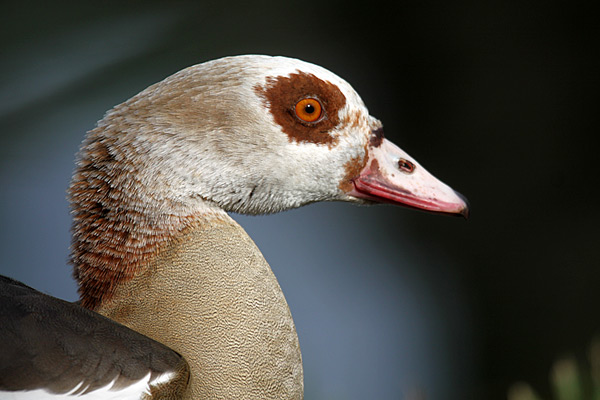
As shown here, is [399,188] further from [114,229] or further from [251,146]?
[114,229]

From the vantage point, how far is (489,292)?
356cm

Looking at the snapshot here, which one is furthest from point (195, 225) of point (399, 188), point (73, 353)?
point (399, 188)

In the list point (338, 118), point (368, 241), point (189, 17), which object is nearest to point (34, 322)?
point (338, 118)

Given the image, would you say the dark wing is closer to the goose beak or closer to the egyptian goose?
the egyptian goose

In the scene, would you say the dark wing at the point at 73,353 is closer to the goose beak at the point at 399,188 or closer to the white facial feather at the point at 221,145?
the white facial feather at the point at 221,145

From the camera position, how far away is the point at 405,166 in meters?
1.56

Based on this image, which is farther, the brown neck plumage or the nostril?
the nostril

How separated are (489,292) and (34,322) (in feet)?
9.42

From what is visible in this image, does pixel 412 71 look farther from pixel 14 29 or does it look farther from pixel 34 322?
pixel 34 322

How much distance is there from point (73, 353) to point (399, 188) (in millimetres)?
800

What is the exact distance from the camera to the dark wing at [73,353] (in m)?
1.06

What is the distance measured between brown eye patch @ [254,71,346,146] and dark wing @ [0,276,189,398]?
0.55 m

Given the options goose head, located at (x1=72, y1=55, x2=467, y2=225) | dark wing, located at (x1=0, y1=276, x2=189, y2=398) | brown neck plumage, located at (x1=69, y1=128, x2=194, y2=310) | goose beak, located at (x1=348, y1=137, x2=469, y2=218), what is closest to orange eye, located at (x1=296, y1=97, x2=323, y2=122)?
goose head, located at (x1=72, y1=55, x2=467, y2=225)

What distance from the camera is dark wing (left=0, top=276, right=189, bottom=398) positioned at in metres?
1.06
